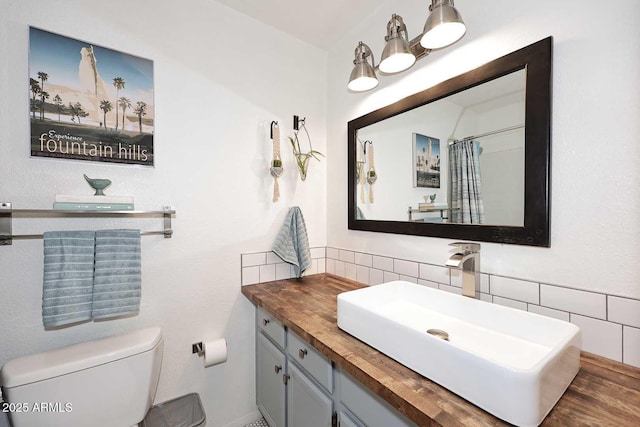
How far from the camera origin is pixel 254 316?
5.32 feet

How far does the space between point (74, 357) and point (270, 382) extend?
864 millimetres

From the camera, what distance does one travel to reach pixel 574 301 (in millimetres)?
860

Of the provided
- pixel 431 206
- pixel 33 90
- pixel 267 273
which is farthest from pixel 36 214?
pixel 431 206

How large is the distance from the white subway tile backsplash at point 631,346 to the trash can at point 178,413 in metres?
1.58

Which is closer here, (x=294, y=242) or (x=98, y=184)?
(x=98, y=184)

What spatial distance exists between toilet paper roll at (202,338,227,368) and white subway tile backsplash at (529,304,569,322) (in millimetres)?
1410

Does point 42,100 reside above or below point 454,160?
above

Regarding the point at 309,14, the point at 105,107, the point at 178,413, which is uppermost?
the point at 309,14

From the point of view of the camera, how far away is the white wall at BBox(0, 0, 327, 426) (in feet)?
3.55

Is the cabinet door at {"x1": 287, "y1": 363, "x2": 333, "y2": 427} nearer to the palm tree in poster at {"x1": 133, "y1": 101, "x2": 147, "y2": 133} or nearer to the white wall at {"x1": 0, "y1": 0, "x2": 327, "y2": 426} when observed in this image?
the white wall at {"x1": 0, "y1": 0, "x2": 327, "y2": 426}

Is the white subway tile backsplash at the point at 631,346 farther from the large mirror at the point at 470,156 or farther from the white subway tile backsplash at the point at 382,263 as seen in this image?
the white subway tile backsplash at the point at 382,263

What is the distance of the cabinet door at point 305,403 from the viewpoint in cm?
101

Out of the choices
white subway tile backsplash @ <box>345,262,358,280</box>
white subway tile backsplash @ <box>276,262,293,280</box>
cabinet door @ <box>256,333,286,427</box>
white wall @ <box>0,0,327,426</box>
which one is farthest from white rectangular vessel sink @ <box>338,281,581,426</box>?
white wall @ <box>0,0,327,426</box>

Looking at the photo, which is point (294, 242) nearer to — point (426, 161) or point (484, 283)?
point (426, 161)
